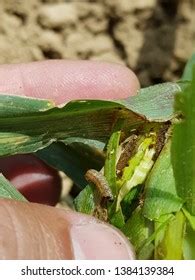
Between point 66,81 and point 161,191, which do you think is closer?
point 161,191

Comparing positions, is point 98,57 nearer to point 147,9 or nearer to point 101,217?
point 147,9

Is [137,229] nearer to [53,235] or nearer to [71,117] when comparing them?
[53,235]

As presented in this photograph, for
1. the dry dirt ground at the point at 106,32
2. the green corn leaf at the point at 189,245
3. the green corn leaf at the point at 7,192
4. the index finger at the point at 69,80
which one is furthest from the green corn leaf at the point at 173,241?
the dry dirt ground at the point at 106,32

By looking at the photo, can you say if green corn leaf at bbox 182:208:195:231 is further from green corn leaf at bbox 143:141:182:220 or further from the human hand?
the human hand

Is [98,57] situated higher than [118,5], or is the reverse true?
[118,5]

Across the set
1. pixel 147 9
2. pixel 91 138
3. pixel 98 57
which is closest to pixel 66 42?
pixel 98 57

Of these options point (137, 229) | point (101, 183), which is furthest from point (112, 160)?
point (137, 229)

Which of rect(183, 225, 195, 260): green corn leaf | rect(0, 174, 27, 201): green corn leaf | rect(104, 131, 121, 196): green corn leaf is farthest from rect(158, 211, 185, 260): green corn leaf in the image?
rect(0, 174, 27, 201): green corn leaf
